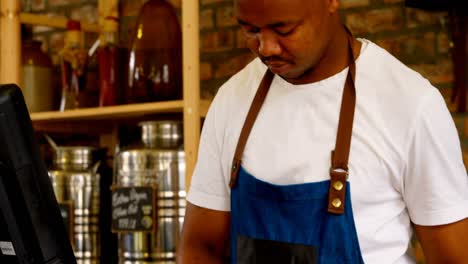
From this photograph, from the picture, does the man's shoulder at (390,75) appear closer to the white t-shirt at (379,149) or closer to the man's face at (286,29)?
the white t-shirt at (379,149)

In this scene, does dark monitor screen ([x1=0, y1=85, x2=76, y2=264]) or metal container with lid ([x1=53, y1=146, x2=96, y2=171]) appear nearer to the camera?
dark monitor screen ([x1=0, y1=85, x2=76, y2=264])

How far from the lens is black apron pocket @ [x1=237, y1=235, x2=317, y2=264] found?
1151 millimetres

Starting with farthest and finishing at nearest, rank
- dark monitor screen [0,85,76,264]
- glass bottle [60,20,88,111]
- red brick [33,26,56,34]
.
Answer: red brick [33,26,56,34] → glass bottle [60,20,88,111] → dark monitor screen [0,85,76,264]

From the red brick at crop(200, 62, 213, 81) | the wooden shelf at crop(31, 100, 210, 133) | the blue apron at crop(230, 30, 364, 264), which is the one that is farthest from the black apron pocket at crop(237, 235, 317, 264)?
the red brick at crop(200, 62, 213, 81)

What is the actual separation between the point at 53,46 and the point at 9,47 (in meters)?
0.49

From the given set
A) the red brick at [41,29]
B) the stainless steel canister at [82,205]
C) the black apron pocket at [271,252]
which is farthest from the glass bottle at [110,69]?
the black apron pocket at [271,252]

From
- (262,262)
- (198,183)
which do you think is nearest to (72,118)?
(198,183)

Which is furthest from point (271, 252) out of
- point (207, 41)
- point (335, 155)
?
point (207, 41)

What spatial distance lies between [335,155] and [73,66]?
1097 millimetres

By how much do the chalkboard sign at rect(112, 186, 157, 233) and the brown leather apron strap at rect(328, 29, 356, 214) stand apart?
65 cm

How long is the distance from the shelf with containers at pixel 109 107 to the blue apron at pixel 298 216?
0.37m

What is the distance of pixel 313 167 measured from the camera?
1151mm

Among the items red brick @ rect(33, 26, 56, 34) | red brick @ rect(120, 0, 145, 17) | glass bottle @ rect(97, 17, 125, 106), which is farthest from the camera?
red brick @ rect(33, 26, 56, 34)

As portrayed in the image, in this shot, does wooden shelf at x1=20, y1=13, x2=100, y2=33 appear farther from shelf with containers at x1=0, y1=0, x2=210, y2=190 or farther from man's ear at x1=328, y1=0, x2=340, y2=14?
man's ear at x1=328, y1=0, x2=340, y2=14
